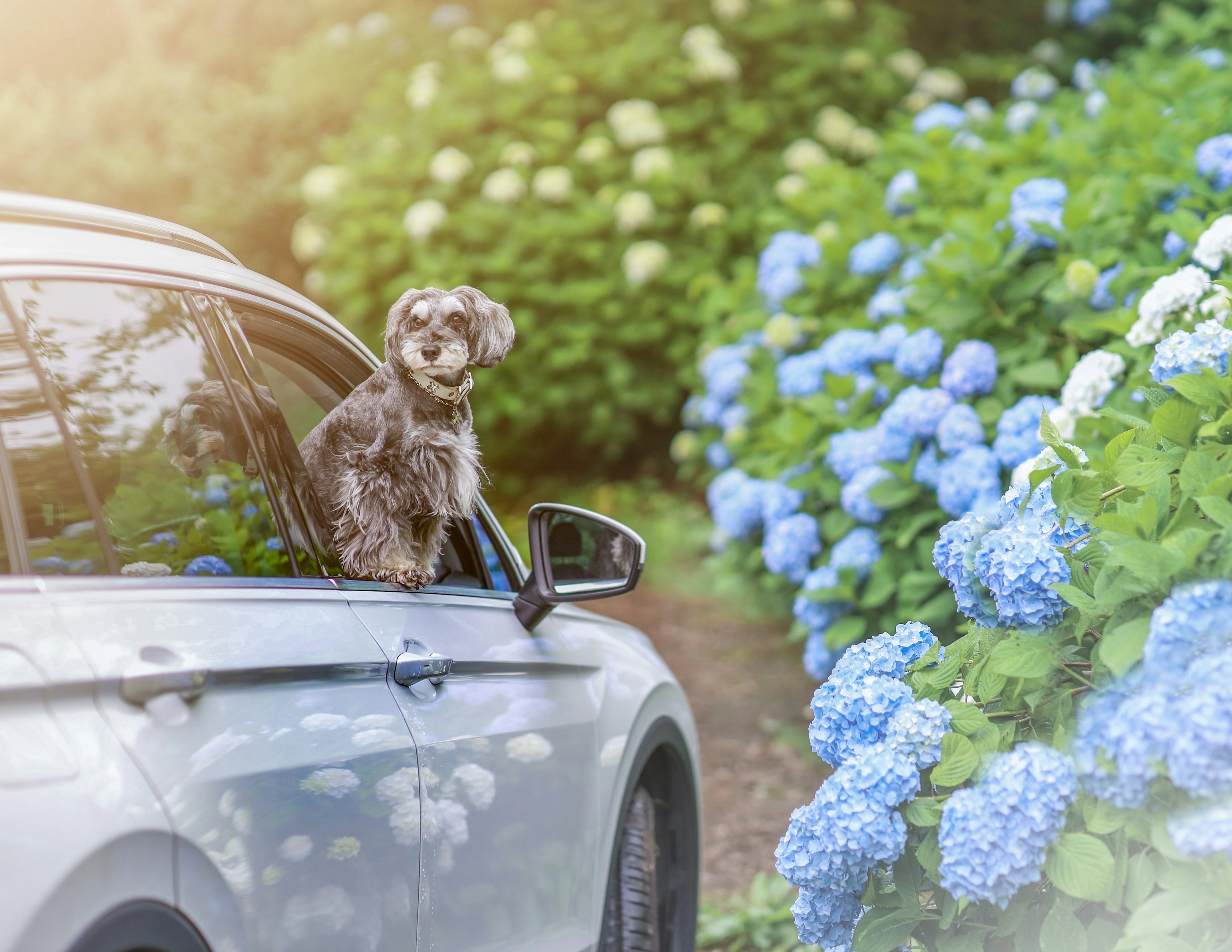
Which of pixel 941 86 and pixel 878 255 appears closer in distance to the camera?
pixel 878 255

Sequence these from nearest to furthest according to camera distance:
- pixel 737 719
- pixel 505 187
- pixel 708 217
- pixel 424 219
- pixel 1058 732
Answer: pixel 1058 732 < pixel 737 719 < pixel 424 219 < pixel 505 187 < pixel 708 217

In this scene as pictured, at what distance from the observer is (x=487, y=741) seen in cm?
203

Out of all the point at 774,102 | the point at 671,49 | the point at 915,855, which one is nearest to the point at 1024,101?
the point at 774,102

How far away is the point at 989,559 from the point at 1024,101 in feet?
18.3

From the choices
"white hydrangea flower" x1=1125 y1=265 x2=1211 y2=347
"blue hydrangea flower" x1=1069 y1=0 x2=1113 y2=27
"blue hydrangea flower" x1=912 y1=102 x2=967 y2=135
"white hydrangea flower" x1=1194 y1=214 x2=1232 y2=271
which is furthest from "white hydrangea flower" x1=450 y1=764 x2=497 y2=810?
"blue hydrangea flower" x1=1069 y1=0 x2=1113 y2=27

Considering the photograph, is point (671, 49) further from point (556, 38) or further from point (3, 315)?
point (3, 315)

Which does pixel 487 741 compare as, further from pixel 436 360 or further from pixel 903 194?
pixel 903 194

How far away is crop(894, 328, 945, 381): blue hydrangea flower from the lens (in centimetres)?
405

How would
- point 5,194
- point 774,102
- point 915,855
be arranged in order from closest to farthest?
point 5,194
point 915,855
point 774,102

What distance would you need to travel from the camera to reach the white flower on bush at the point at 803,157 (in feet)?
22.9

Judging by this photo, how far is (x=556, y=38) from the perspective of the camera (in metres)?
7.67

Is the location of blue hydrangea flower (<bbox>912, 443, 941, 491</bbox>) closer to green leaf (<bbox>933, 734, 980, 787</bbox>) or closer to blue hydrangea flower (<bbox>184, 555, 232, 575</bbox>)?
green leaf (<bbox>933, 734, 980, 787</bbox>)

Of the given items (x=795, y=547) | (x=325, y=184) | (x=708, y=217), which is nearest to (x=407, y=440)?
(x=795, y=547)

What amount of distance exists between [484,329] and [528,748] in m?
0.87
